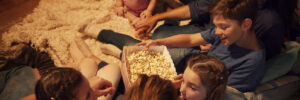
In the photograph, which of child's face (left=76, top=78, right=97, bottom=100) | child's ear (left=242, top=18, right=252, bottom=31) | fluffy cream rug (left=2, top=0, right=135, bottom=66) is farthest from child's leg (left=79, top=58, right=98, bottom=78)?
child's ear (left=242, top=18, right=252, bottom=31)

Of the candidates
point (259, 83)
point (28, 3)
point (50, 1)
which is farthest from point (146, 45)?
point (28, 3)

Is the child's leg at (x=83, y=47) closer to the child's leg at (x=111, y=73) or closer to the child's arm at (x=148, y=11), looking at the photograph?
the child's leg at (x=111, y=73)

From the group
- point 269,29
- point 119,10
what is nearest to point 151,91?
point 269,29

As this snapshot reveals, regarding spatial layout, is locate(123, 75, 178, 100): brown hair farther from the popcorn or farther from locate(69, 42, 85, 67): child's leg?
locate(69, 42, 85, 67): child's leg

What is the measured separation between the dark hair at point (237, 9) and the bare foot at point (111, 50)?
754 mm

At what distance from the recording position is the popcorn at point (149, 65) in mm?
1182

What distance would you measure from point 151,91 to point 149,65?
458 mm

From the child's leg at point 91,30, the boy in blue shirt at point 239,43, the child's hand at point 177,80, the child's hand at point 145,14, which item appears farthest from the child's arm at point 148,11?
the child's hand at point 177,80

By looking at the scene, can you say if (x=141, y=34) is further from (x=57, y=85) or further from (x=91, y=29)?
(x=57, y=85)

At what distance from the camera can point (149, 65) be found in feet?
4.07

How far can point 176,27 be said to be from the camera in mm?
1559

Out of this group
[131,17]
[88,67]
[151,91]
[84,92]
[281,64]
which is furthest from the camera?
[131,17]

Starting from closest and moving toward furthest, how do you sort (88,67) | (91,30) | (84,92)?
1. (84,92)
2. (88,67)
3. (91,30)

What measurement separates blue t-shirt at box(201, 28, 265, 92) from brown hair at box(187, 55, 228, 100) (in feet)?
0.79
